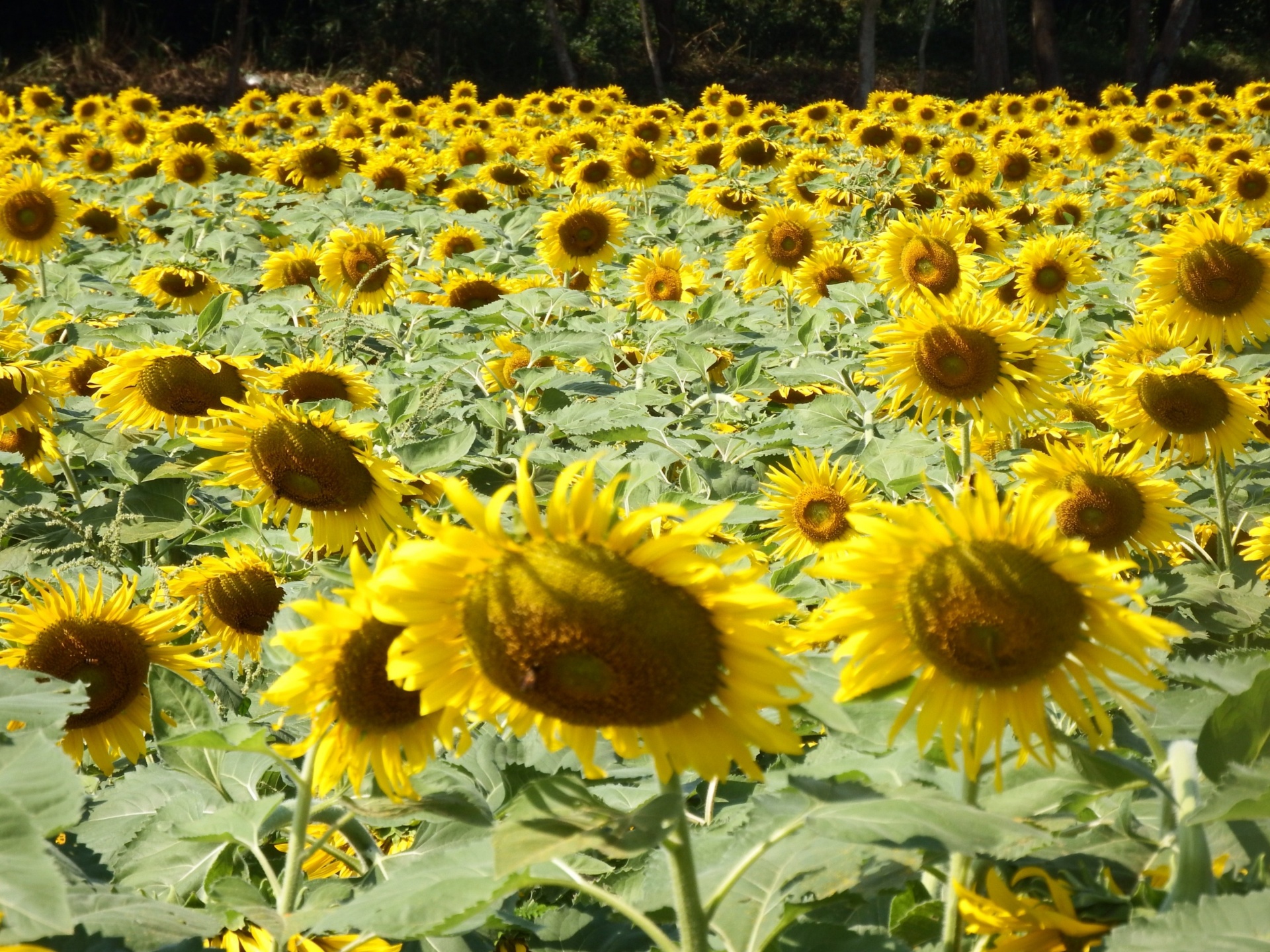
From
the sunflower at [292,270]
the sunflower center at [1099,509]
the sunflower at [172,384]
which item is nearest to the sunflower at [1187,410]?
the sunflower center at [1099,509]

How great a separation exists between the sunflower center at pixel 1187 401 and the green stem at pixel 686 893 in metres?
2.45

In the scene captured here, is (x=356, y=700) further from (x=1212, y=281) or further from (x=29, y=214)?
(x=29, y=214)

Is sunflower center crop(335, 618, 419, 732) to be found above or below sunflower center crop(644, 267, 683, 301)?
above

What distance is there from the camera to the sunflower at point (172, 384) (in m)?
2.96

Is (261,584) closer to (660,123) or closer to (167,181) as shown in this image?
(167,181)

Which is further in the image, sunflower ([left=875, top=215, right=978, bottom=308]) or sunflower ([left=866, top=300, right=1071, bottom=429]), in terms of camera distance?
sunflower ([left=875, top=215, right=978, bottom=308])

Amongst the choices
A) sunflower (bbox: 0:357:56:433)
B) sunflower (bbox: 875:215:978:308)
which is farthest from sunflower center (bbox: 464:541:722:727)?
sunflower (bbox: 875:215:978:308)

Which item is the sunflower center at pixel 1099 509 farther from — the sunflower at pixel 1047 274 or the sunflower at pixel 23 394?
the sunflower at pixel 23 394

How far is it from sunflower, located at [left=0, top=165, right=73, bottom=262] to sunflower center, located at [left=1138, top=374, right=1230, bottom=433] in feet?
15.7

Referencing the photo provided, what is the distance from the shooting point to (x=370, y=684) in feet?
4.35

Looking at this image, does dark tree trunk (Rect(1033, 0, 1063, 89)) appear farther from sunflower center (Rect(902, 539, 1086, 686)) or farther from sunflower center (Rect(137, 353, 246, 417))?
sunflower center (Rect(902, 539, 1086, 686))

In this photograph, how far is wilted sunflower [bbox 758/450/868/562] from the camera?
3059 mm

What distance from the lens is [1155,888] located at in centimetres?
110

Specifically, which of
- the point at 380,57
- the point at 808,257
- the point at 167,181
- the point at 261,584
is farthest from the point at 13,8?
the point at 261,584
